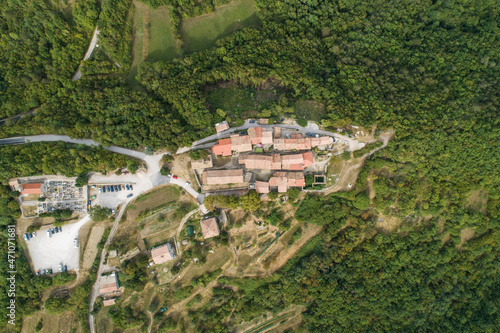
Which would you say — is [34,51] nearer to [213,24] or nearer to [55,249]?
[213,24]

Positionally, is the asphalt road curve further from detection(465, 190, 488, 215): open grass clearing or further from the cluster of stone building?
detection(465, 190, 488, 215): open grass clearing

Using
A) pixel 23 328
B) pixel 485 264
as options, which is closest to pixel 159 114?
pixel 23 328

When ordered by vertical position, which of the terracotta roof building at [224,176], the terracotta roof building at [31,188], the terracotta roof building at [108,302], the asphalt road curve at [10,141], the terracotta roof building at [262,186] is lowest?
the terracotta roof building at [108,302]

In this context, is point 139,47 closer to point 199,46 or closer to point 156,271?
point 199,46

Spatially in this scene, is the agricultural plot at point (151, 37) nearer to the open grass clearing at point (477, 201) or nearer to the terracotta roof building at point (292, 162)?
the terracotta roof building at point (292, 162)

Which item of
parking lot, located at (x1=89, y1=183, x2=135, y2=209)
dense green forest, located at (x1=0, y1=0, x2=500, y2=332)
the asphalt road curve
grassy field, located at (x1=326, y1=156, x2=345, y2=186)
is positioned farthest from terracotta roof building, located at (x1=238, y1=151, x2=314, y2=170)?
the asphalt road curve

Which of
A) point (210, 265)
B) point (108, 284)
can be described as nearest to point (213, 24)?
point (210, 265)

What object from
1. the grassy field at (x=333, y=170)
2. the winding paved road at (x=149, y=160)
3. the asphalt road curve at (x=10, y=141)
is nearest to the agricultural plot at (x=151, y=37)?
the winding paved road at (x=149, y=160)
